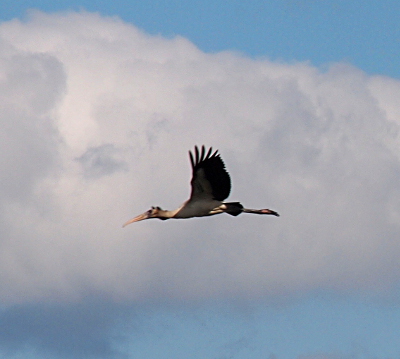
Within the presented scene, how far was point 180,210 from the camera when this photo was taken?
211ft

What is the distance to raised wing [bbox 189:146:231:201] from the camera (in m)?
61.1

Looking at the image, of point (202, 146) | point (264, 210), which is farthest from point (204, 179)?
point (264, 210)

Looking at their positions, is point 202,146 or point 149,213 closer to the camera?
point 202,146

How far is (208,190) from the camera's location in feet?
205

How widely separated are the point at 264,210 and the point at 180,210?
4.34 m

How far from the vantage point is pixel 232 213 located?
6425cm

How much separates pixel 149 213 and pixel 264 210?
4643mm

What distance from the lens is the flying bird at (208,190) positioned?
201 feet

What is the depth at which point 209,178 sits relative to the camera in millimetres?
61938

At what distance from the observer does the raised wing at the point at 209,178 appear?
6112 cm

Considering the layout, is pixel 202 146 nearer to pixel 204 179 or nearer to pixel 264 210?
pixel 204 179

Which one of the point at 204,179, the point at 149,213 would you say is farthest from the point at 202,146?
the point at 149,213

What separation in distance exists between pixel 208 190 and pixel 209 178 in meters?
0.82

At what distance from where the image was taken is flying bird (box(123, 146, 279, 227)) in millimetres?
61188
